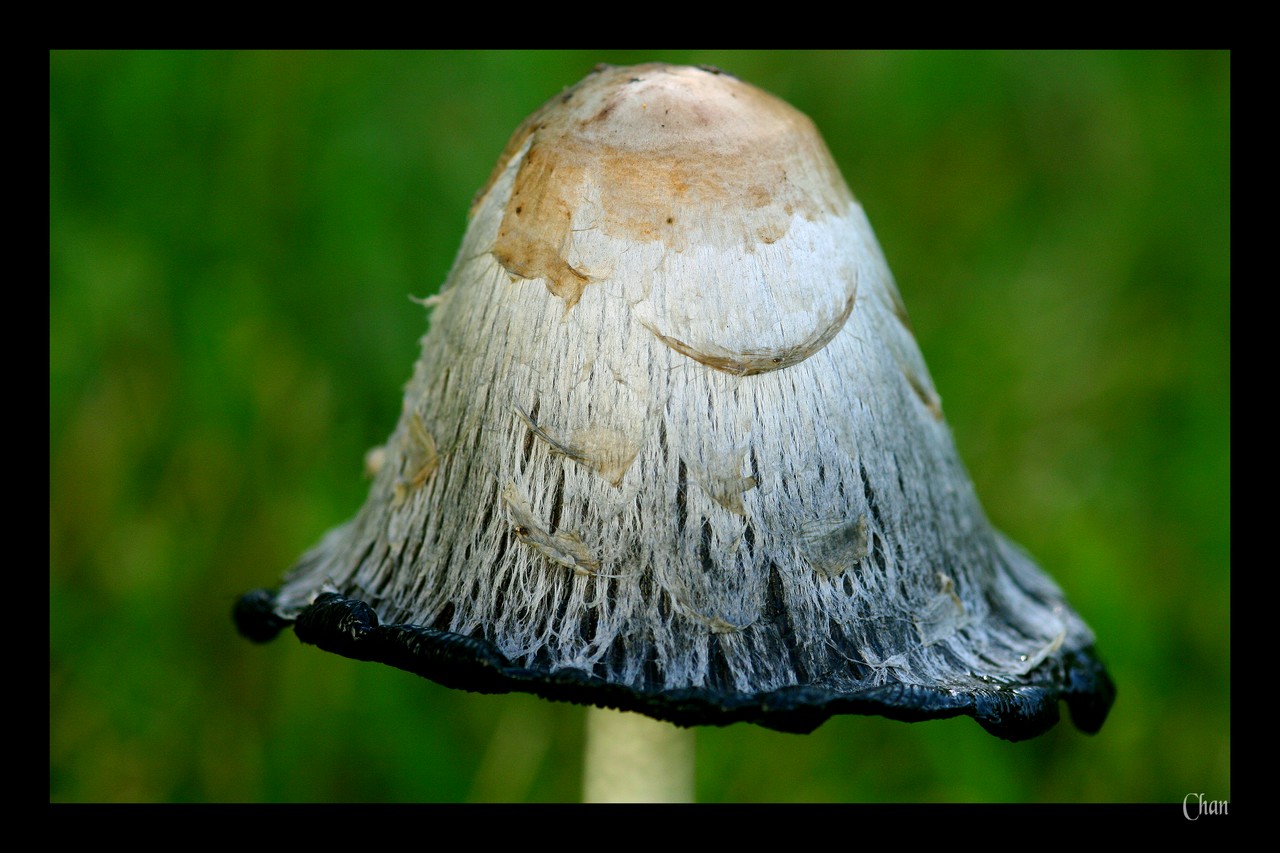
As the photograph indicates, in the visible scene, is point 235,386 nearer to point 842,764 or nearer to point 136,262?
point 136,262

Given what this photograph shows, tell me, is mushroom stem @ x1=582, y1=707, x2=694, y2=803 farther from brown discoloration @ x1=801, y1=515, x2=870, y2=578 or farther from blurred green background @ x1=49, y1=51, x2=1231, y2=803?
blurred green background @ x1=49, y1=51, x2=1231, y2=803

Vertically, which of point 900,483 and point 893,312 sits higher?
Result: point 893,312

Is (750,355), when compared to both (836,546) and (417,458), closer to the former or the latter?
(836,546)

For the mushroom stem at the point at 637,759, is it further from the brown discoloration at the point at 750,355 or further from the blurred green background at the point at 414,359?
the blurred green background at the point at 414,359

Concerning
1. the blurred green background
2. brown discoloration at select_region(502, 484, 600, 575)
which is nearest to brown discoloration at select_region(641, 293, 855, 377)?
brown discoloration at select_region(502, 484, 600, 575)
